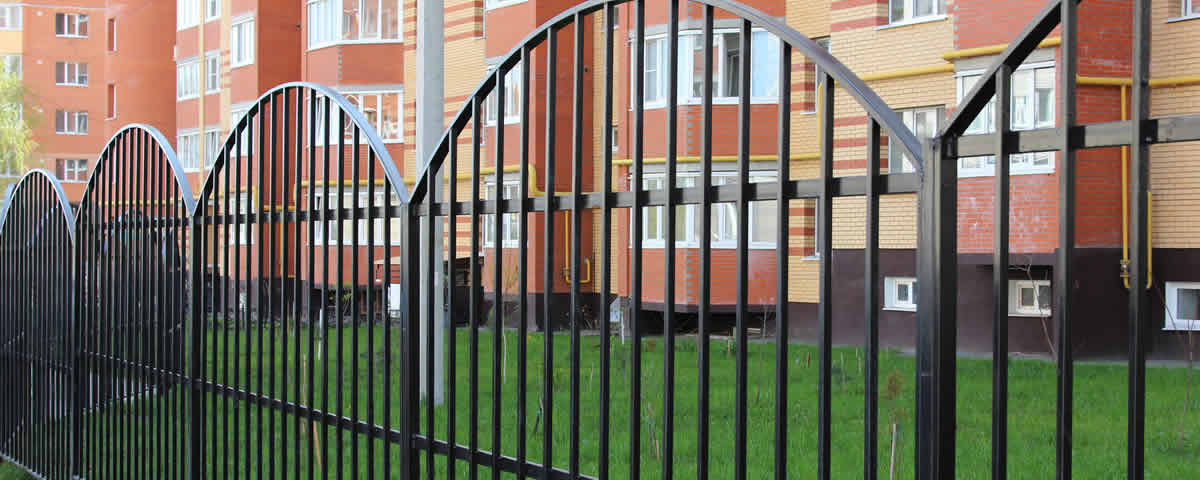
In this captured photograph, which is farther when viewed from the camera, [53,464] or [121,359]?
[53,464]

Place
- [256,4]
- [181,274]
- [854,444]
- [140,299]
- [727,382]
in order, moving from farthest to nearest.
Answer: [256,4] < [727,382] < [854,444] < [140,299] < [181,274]

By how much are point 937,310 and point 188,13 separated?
3708 cm

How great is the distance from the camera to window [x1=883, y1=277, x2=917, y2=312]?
15.7 metres

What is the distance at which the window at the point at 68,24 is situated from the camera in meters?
48.1

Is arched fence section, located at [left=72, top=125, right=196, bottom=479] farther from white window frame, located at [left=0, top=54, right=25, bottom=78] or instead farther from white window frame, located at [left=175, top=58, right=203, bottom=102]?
white window frame, located at [left=0, top=54, right=25, bottom=78]

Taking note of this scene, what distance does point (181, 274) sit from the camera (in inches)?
213

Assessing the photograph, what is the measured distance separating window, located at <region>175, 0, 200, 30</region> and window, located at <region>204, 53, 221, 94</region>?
1.32 metres

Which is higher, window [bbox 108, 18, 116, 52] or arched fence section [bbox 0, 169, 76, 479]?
window [bbox 108, 18, 116, 52]

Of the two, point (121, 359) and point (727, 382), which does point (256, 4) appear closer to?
point (727, 382)

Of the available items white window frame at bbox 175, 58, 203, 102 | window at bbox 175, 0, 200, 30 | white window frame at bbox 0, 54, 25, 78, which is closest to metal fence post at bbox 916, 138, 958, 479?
white window frame at bbox 175, 58, 203, 102

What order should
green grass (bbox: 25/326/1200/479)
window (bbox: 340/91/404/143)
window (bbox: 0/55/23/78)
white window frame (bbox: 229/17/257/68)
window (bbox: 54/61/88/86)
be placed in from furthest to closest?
window (bbox: 54/61/88/86)
window (bbox: 0/55/23/78)
white window frame (bbox: 229/17/257/68)
window (bbox: 340/91/404/143)
green grass (bbox: 25/326/1200/479)

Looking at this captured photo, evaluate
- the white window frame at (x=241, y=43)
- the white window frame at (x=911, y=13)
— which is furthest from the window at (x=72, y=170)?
the white window frame at (x=911, y=13)

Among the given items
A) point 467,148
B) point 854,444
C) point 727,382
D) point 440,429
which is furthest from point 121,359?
point 467,148

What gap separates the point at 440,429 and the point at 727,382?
3.63 m
